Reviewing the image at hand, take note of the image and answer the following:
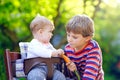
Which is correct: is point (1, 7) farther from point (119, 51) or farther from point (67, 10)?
point (119, 51)

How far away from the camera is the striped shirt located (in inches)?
216

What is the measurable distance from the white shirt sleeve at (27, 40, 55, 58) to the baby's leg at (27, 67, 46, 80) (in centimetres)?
16

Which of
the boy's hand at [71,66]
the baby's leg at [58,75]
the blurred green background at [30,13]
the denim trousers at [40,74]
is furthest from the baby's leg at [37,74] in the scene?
the blurred green background at [30,13]

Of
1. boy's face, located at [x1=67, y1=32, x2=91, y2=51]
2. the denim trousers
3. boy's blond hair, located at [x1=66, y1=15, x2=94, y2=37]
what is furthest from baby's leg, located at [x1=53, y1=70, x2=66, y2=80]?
boy's blond hair, located at [x1=66, y1=15, x2=94, y2=37]

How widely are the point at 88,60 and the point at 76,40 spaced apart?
0.25 meters

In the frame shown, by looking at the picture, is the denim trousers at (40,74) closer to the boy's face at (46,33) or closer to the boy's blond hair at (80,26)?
the boy's face at (46,33)

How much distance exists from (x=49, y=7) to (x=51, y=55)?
316 inches

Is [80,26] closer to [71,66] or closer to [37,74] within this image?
[71,66]

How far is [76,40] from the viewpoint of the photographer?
5.50m

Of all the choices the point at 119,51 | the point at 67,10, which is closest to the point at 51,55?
the point at 67,10

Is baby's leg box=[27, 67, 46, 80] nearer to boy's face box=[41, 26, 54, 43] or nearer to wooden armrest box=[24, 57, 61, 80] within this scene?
wooden armrest box=[24, 57, 61, 80]

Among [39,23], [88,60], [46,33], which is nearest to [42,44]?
[46,33]

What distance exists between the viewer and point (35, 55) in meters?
5.52

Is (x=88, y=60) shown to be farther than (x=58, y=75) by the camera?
Yes
